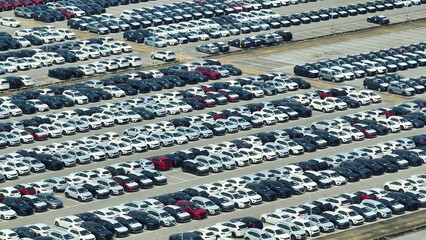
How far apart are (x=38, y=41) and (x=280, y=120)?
49035mm

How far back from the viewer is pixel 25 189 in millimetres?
109250

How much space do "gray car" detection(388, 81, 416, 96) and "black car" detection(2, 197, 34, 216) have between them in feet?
189

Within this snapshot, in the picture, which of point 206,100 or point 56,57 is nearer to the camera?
point 206,100

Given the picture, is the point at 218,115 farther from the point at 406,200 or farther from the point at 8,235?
the point at 8,235

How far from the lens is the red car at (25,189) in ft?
358

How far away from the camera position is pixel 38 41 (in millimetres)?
168625

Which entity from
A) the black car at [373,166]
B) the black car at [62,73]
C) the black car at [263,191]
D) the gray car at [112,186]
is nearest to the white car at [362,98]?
the black car at [373,166]

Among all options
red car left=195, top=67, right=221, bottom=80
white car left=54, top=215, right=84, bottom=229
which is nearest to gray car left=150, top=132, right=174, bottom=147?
white car left=54, top=215, right=84, bottom=229

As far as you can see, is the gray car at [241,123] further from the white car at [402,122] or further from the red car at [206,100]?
the white car at [402,122]

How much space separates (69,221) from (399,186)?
31538mm

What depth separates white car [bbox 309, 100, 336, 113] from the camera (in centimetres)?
13838

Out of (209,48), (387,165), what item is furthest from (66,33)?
(387,165)

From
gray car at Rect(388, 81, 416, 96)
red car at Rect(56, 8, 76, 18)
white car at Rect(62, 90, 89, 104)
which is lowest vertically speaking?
gray car at Rect(388, 81, 416, 96)

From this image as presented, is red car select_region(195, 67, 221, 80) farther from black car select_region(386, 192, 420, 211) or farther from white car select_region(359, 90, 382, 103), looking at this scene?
black car select_region(386, 192, 420, 211)
